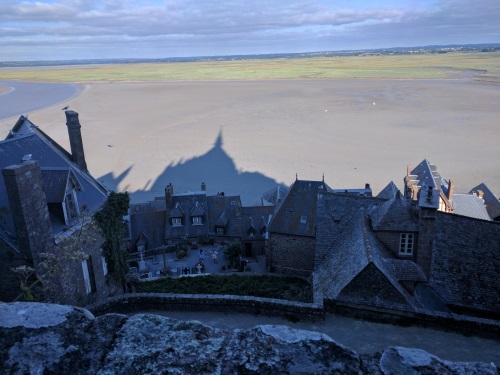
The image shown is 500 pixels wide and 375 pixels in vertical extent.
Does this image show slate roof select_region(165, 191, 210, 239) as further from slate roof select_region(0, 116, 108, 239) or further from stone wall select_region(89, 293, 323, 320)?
stone wall select_region(89, 293, 323, 320)

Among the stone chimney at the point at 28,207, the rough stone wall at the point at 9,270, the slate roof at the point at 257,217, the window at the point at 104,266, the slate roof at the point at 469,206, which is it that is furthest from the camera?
the slate roof at the point at 257,217

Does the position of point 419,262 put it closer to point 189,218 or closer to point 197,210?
point 197,210

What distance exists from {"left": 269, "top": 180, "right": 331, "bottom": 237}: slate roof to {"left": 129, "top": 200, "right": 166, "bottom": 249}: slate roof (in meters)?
10.3

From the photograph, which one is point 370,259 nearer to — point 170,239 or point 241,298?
point 241,298

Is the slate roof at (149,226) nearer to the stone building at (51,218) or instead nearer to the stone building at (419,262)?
the stone building at (51,218)

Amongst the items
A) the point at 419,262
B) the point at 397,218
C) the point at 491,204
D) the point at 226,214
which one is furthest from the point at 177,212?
the point at 491,204

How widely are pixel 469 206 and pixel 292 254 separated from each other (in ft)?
35.9

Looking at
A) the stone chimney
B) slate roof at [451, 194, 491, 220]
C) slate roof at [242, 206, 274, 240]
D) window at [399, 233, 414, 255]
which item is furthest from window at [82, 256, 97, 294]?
slate roof at [451, 194, 491, 220]

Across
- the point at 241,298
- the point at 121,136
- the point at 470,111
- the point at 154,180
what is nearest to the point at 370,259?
the point at 241,298

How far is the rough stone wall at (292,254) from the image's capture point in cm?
2180

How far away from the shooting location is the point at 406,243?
14602 millimetres

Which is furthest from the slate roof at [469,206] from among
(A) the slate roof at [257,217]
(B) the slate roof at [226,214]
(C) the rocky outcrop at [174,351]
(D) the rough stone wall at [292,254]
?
(C) the rocky outcrop at [174,351]

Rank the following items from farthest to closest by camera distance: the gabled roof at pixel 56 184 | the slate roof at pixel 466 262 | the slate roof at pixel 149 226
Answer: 1. the slate roof at pixel 149 226
2. the slate roof at pixel 466 262
3. the gabled roof at pixel 56 184

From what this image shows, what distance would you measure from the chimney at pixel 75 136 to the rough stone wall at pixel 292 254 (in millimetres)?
10765
